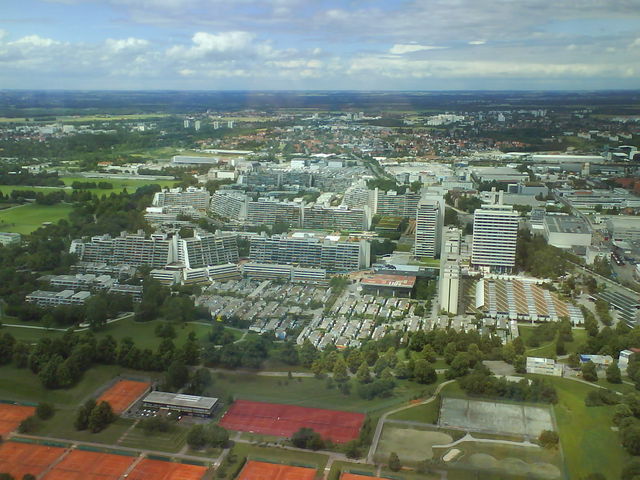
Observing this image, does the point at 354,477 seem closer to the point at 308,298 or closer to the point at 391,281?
the point at 308,298

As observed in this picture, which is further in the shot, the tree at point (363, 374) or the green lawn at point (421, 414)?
the tree at point (363, 374)

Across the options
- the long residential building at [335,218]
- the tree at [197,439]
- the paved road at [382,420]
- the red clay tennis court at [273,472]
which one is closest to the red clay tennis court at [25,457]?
the tree at [197,439]

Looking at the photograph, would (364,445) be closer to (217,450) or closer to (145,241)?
(217,450)

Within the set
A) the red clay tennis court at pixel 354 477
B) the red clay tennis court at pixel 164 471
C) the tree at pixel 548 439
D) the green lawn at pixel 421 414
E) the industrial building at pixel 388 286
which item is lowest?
the red clay tennis court at pixel 164 471

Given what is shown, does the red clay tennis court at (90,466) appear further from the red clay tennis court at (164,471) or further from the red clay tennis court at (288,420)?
the red clay tennis court at (288,420)

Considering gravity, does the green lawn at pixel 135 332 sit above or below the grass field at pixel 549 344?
above

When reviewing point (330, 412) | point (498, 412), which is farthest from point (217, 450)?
point (498, 412)
